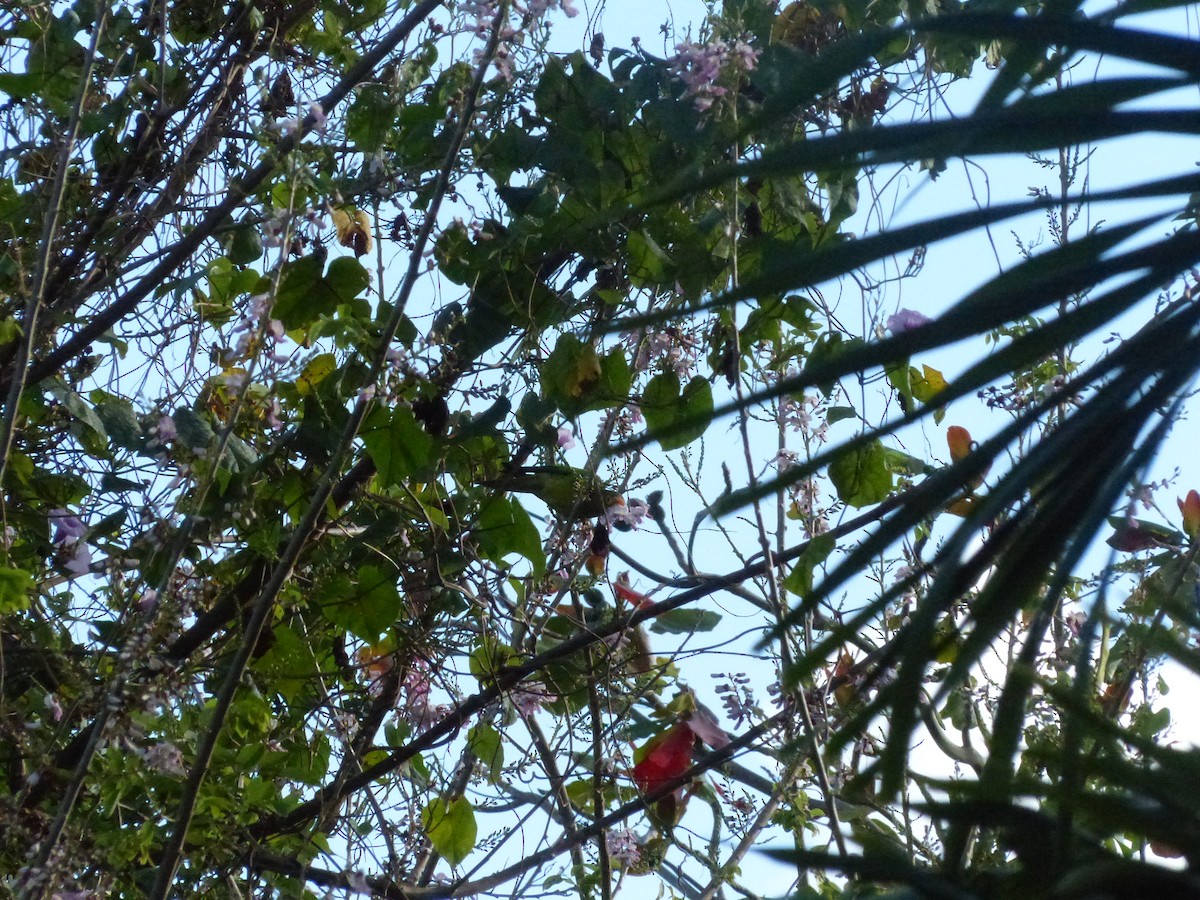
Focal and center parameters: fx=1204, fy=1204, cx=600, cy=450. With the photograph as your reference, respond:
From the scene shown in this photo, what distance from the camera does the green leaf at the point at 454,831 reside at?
63.5 inches

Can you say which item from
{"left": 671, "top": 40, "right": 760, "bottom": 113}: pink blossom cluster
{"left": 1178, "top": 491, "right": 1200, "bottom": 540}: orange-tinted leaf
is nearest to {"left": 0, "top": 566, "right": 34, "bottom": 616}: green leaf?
{"left": 671, "top": 40, "right": 760, "bottom": 113}: pink blossom cluster

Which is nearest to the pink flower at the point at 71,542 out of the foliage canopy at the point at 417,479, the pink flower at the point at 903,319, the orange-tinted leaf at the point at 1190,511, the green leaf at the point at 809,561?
the foliage canopy at the point at 417,479

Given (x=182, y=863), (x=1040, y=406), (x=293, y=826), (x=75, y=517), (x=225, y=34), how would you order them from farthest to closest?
(x=225, y=34) → (x=75, y=517) → (x=293, y=826) → (x=182, y=863) → (x=1040, y=406)

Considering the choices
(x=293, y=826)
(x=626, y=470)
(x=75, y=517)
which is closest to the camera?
(x=293, y=826)

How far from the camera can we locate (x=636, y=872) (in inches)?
67.6

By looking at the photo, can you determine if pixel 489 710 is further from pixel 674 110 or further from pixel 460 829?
pixel 674 110

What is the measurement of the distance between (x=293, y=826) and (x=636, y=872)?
486mm

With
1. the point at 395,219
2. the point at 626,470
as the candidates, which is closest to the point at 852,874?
the point at 626,470

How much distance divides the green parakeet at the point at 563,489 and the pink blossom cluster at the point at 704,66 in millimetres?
515

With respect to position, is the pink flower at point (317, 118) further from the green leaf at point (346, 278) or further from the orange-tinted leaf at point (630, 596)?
the orange-tinted leaf at point (630, 596)

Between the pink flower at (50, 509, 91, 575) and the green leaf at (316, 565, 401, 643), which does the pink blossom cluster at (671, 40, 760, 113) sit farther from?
the pink flower at (50, 509, 91, 575)

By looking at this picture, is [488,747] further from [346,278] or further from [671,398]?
[346,278]

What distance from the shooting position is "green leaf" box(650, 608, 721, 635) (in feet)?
5.69

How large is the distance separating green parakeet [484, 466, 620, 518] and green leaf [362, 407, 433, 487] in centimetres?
27
